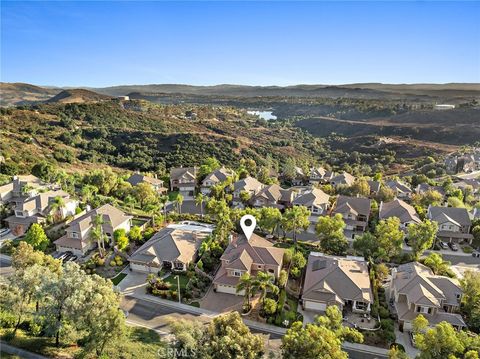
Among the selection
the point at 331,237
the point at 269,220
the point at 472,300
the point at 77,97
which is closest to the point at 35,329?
the point at 269,220

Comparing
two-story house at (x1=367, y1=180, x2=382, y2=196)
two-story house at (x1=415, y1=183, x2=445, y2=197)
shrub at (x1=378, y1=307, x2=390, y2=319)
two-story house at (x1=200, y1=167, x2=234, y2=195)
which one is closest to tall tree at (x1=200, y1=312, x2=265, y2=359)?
shrub at (x1=378, y1=307, x2=390, y2=319)

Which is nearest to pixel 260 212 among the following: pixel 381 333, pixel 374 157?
pixel 381 333

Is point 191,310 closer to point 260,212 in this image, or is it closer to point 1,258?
point 260,212

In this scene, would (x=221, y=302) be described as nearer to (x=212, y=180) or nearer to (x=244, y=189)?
(x=244, y=189)

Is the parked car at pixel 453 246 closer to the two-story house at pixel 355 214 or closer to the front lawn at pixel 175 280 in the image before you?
the two-story house at pixel 355 214

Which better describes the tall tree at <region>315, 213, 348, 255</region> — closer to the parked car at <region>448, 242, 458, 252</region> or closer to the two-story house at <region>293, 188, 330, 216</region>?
the two-story house at <region>293, 188, 330, 216</region>
